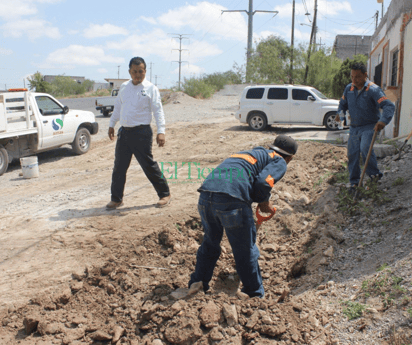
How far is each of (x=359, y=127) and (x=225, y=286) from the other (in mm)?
3007

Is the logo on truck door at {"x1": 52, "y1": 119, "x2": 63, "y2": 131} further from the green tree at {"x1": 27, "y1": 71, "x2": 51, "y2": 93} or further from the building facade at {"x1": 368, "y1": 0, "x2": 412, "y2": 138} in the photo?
the green tree at {"x1": 27, "y1": 71, "x2": 51, "y2": 93}

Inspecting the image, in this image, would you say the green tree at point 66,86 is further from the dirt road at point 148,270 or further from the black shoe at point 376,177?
the black shoe at point 376,177

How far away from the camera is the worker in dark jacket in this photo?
3.09 metres

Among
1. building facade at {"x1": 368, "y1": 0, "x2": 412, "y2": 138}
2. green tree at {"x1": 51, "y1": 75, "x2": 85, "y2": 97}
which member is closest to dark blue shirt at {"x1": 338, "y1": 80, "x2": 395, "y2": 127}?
building facade at {"x1": 368, "y1": 0, "x2": 412, "y2": 138}

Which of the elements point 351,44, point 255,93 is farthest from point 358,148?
point 351,44

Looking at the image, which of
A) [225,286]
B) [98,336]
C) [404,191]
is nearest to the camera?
[98,336]

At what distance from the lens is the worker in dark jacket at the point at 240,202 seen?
3094mm

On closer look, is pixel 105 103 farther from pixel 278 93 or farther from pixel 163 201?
pixel 163 201

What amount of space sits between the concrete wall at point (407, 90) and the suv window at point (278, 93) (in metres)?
5.93

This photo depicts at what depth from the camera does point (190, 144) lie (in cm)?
1192

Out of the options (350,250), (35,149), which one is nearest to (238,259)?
(350,250)

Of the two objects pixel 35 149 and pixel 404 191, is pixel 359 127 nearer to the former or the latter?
pixel 404 191

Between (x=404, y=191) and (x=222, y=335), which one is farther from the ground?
(x=404, y=191)

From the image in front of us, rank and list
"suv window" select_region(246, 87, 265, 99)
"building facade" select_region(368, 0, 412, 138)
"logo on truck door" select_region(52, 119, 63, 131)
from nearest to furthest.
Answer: "building facade" select_region(368, 0, 412, 138) < "logo on truck door" select_region(52, 119, 63, 131) < "suv window" select_region(246, 87, 265, 99)
